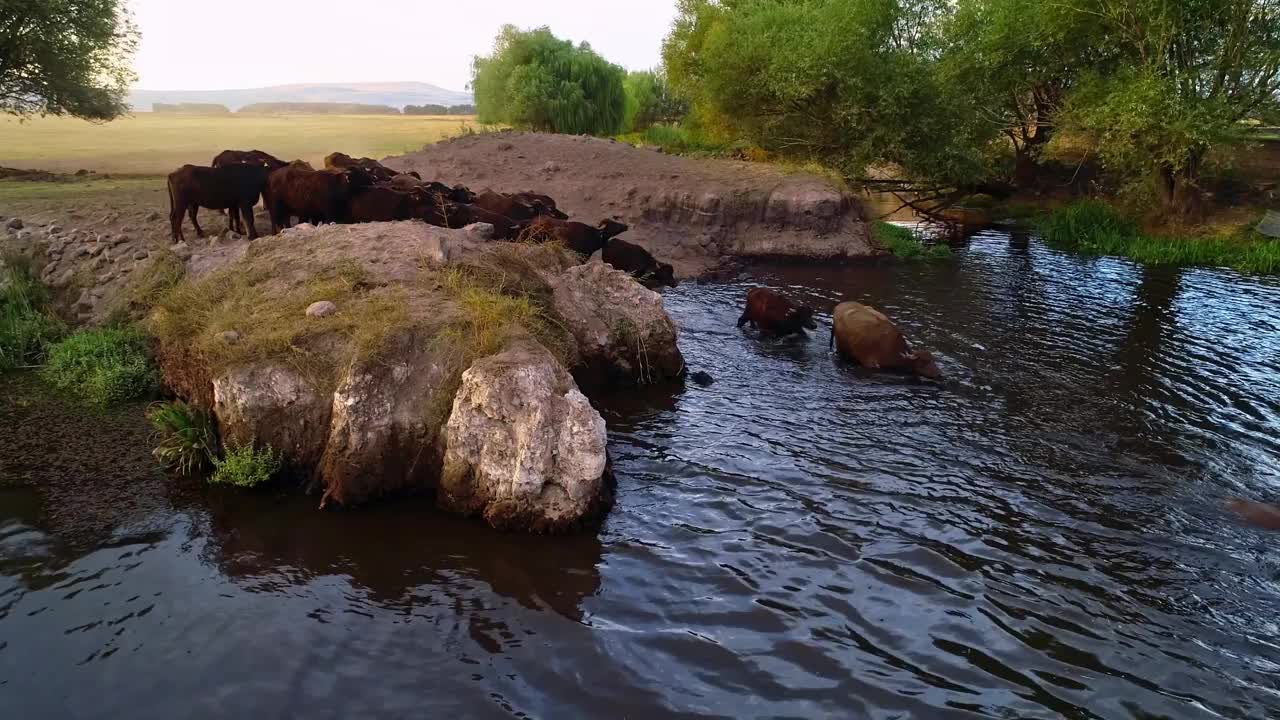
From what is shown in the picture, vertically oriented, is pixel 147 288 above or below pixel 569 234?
below

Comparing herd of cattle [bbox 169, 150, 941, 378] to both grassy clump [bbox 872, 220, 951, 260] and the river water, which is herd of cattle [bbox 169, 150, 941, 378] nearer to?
the river water

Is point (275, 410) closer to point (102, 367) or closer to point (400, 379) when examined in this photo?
point (400, 379)

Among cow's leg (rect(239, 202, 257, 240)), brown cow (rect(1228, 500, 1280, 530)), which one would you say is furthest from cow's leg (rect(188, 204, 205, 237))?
brown cow (rect(1228, 500, 1280, 530))

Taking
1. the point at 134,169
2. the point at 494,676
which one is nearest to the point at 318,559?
the point at 494,676

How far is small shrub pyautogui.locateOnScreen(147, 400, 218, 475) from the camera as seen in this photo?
8.04m

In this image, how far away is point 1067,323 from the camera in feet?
48.0

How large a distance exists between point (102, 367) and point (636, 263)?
891 centimetres

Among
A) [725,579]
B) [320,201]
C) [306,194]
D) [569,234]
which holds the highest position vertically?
[306,194]

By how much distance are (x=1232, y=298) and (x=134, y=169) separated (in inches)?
1104

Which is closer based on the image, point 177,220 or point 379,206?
point 177,220

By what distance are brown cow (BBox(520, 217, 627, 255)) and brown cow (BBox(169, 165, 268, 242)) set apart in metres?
4.17

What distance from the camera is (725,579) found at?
6.62 metres

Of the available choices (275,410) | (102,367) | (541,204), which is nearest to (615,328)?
(275,410)

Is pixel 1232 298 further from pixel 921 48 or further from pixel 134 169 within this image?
pixel 134 169
